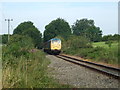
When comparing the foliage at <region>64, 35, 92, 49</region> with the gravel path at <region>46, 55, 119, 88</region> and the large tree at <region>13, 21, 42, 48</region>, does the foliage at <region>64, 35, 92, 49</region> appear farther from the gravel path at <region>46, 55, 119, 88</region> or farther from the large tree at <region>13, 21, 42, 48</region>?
the gravel path at <region>46, 55, 119, 88</region>

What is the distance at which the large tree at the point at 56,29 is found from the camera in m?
69.4

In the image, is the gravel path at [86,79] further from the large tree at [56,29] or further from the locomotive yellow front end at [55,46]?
the large tree at [56,29]

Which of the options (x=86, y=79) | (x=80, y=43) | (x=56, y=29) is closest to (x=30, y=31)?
(x=56, y=29)

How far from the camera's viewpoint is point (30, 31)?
64.8 meters

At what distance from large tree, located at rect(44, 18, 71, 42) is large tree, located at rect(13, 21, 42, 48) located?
115 inches

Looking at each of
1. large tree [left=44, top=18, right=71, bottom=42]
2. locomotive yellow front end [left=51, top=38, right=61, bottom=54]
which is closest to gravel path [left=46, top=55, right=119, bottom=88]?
locomotive yellow front end [left=51, top=38, right=61, bottom=54]

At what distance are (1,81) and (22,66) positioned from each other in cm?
297

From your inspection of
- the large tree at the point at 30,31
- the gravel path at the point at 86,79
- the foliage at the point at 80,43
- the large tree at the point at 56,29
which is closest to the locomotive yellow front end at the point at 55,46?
the foliage at the point at 80,43

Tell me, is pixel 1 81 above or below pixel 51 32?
below

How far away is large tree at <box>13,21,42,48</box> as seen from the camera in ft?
213

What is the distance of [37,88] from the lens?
20.4 ft

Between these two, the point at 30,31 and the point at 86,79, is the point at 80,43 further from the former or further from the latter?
the point at 86,79

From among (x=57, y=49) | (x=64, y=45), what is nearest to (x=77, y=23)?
(x=64, y=45)

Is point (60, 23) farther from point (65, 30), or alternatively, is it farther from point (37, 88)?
point (37, 88)
